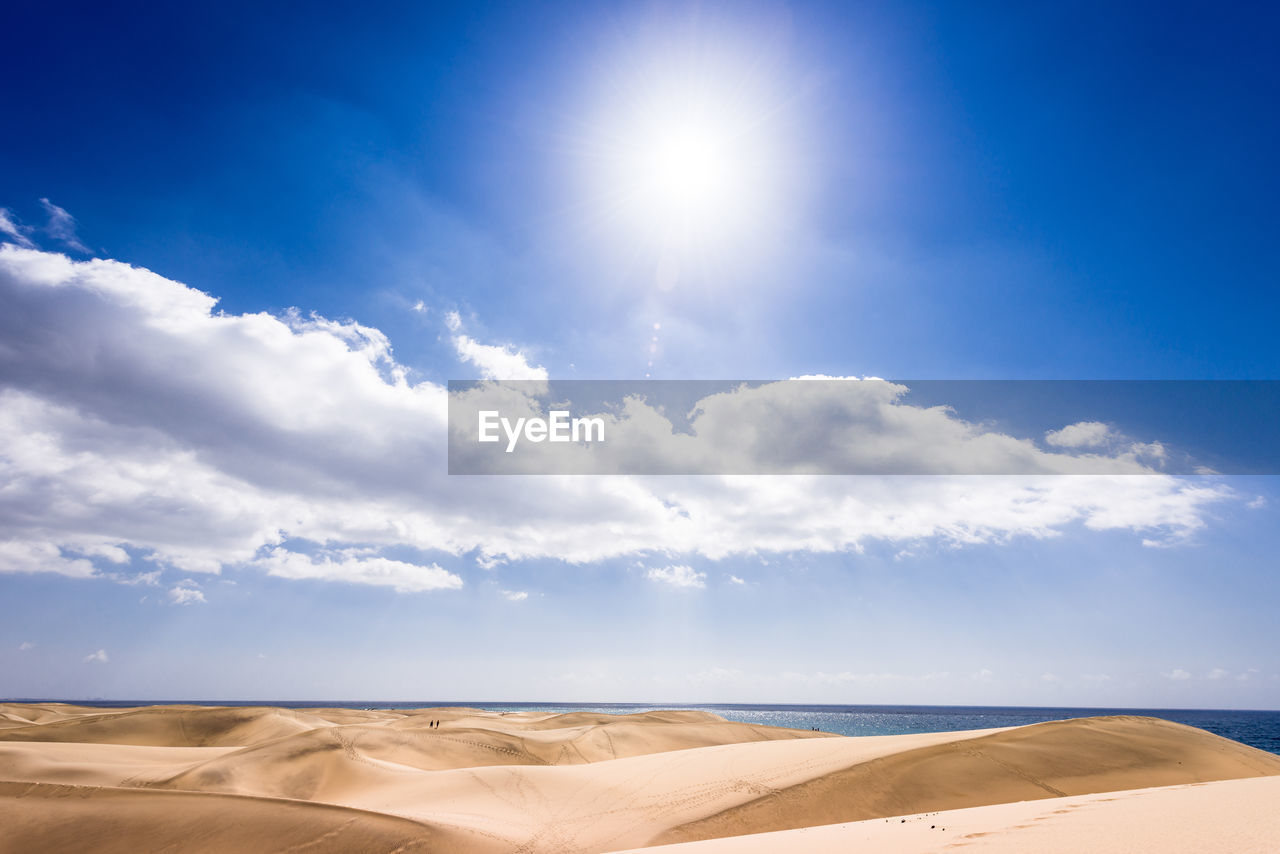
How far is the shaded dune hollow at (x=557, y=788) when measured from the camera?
1239 cm

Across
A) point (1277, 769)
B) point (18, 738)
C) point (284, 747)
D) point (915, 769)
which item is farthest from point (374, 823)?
point (18, 738)

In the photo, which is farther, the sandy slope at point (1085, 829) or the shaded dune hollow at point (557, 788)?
the shaded dune hollow at point (557, 788)

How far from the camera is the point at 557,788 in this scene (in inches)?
Answer: 725

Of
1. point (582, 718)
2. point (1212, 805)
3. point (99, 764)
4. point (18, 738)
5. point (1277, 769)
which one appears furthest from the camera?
point (582, 718)

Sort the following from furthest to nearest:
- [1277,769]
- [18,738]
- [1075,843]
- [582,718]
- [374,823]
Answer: [582,718] < [18,738] < [1277,769] < [374,823] < [1075,843]

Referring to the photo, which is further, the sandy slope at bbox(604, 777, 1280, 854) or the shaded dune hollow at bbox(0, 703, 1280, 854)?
the shaded dune hollow at bbox(0, 703, 1280, 854)

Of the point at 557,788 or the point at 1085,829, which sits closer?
the point at 1085,829

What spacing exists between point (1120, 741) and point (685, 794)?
11.9m

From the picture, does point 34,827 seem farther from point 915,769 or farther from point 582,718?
point 582,718

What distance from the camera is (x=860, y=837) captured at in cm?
927

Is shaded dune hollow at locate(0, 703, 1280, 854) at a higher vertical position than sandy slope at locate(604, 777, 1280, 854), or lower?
lower

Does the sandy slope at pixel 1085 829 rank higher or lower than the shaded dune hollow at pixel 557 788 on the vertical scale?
higher

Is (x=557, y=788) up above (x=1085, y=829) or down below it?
below

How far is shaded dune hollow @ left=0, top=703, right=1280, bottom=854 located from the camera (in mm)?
12391
